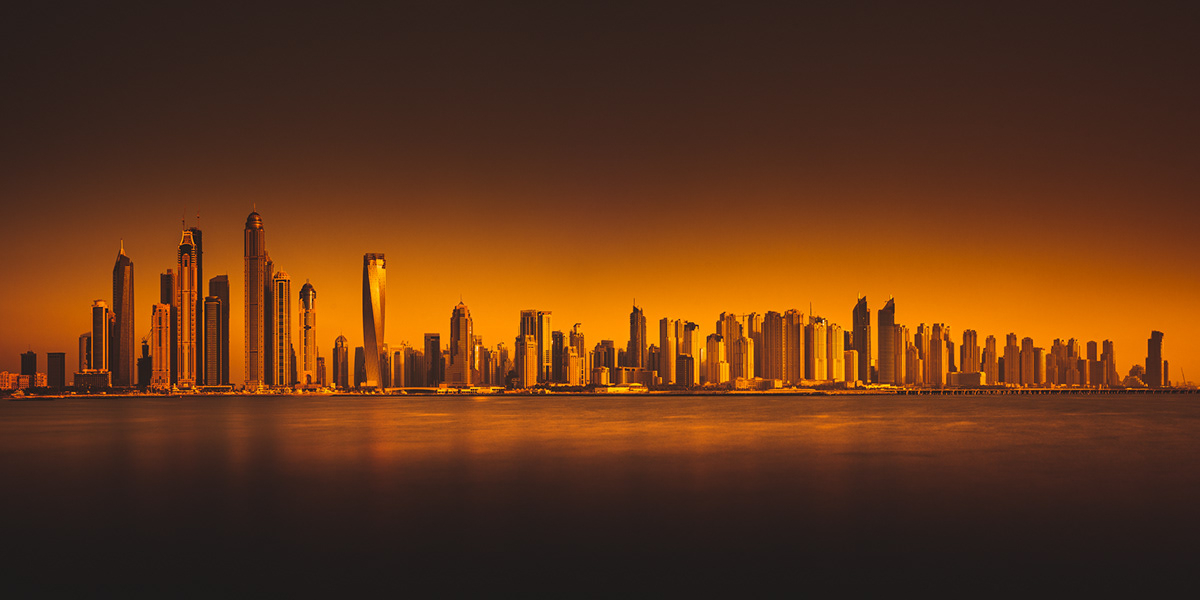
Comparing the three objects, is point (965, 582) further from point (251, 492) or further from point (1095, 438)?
point (1095, 438)

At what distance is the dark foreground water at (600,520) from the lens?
Result: 25.7 metres

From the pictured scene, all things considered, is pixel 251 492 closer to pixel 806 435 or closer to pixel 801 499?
pixel 801 499

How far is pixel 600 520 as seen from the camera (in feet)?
115

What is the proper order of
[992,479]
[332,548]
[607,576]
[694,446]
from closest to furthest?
[607,576] < [332,548] < [992,479] < [694,446]

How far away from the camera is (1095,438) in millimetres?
84062

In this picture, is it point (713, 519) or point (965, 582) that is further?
point (713, 519)

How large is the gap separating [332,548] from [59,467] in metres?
38.7

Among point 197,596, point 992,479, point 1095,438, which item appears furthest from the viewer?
point 1095,438

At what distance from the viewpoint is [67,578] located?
26.0m

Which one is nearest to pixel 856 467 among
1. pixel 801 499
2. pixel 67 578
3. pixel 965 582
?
pixel 801 499

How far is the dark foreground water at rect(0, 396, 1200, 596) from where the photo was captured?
84.4 ft

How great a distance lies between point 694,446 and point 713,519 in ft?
123

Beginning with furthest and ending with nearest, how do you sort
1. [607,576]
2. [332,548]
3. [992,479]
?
1. [992,479]
2. [332,548]
3. [607,576]

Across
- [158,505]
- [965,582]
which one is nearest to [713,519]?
[965,582]
